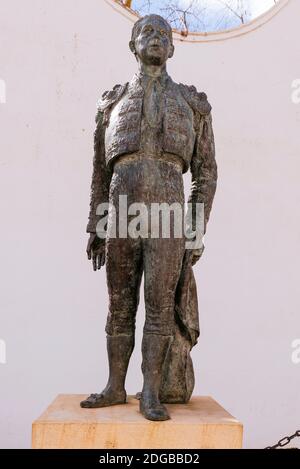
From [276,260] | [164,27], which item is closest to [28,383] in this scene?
[276,260]

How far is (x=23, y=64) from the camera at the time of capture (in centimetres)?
564

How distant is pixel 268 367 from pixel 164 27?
290 centimetres

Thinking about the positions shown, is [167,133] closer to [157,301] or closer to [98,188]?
[98,188]

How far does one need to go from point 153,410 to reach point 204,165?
114cm

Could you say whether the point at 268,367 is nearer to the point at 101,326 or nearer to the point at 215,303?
the point at 215,303

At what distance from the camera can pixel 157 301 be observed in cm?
347

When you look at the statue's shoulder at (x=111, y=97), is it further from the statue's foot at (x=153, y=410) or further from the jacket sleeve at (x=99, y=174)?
the statue's foot at (x=153, y=410)

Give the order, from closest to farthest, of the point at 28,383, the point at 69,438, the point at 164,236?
the point at 69,438 < the point at 164,236 < the point at 28,383

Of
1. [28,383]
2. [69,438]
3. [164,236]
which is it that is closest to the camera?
[69,438]

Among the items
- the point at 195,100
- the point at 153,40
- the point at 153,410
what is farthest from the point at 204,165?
the point at 153,410

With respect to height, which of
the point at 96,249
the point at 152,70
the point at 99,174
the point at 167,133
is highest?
the point at 152,70

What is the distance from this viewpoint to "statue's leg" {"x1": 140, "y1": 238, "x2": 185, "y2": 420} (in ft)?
11.3

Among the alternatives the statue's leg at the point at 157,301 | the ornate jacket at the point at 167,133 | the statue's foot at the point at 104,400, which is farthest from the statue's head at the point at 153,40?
the statue's foot at the point at 104,400

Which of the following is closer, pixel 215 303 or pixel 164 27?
pixel 164 27
